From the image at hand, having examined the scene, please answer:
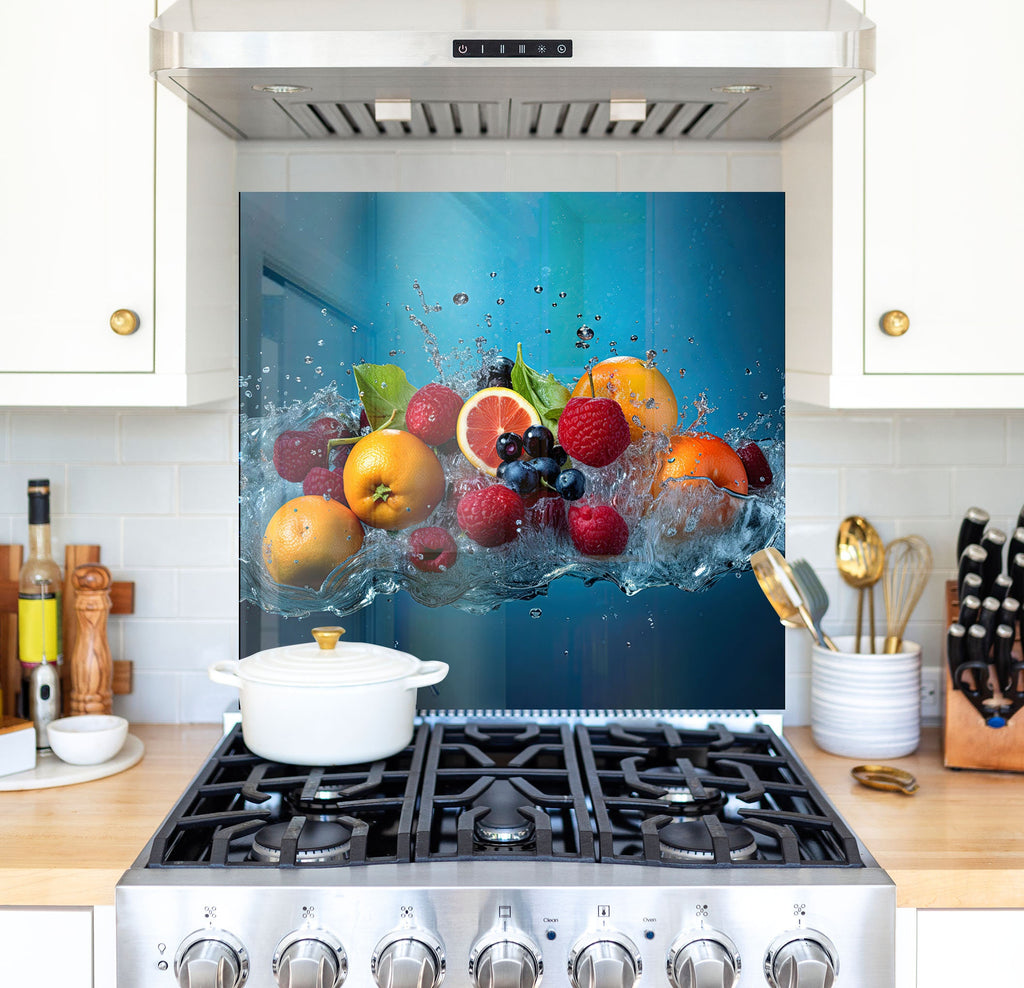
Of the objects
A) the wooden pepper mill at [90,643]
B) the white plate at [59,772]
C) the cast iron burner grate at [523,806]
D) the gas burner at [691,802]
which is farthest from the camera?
the wooden pepper mill at [90,643]

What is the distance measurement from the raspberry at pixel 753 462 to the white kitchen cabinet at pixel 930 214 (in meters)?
0.39

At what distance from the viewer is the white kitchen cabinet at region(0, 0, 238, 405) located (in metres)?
1.63

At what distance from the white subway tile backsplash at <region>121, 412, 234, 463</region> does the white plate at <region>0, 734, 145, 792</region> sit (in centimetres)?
53

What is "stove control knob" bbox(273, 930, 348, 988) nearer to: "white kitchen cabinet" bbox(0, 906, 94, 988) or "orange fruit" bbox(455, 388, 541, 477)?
"white kitchen cabinet" bbox(0, 906, 94, 988)

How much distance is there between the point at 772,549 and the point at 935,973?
0.76 metres

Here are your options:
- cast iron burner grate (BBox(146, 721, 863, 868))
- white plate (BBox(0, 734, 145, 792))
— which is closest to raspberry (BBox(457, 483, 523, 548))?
cast iron burner grate (BBox(146, 721, 863, 868))

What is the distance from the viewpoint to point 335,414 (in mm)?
2025

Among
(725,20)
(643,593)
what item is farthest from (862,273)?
(643,593)

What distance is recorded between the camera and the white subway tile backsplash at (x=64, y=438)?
2047 mm

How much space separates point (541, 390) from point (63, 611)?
95 centimetres

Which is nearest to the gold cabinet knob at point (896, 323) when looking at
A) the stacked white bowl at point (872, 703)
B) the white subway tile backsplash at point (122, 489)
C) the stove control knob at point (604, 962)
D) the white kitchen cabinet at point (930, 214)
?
the white kitchen cabinet at point (930, 214)

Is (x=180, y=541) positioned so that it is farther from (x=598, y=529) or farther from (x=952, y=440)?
(x=952, y=440)

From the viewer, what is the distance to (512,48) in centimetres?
145

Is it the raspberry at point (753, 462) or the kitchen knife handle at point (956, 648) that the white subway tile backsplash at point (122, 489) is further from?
the kitchen knife handle at point (956, 648)
